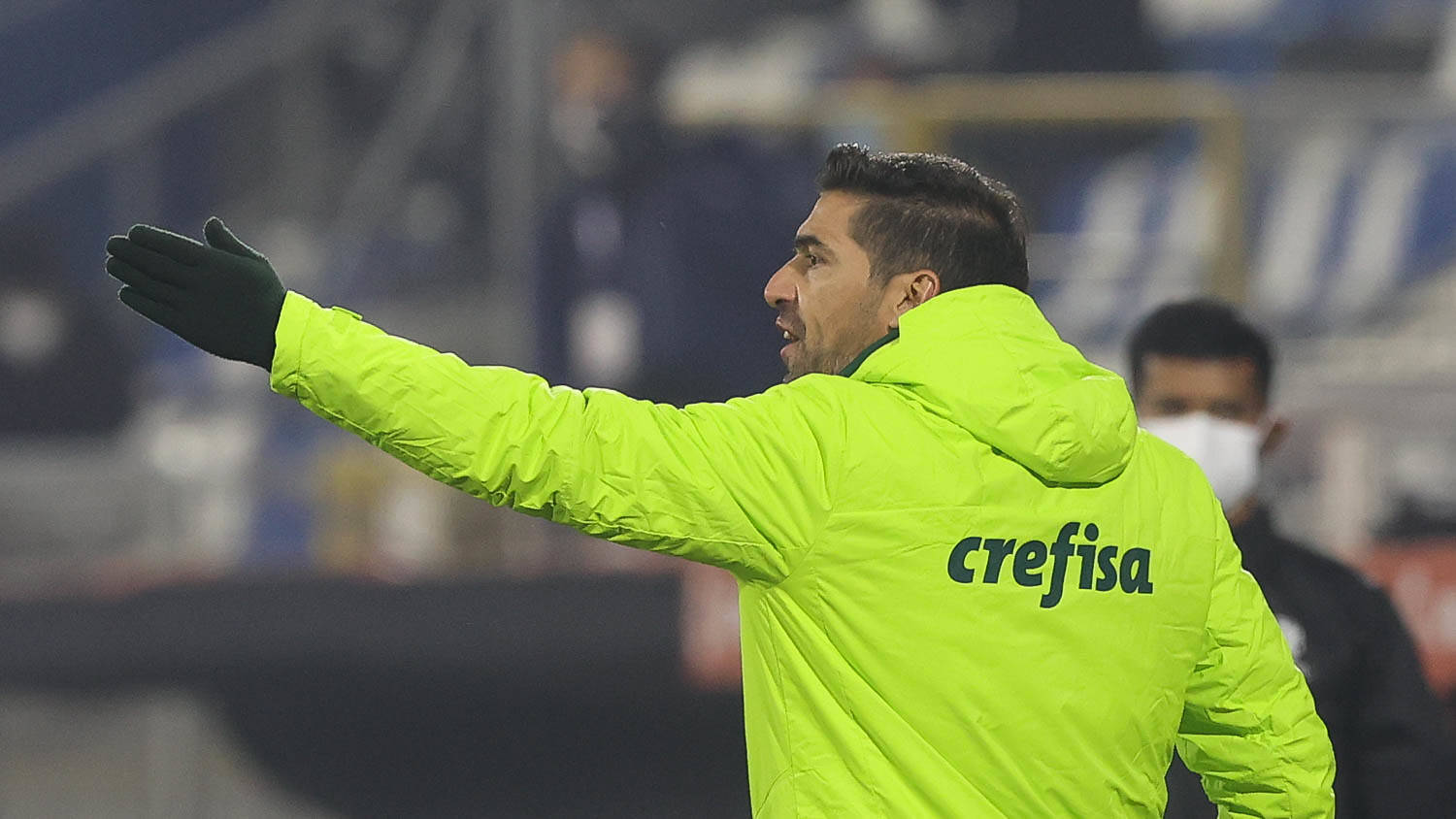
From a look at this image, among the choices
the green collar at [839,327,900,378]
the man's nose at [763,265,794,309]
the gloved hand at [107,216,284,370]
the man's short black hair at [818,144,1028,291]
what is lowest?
the green collar at [839,327,900,378]

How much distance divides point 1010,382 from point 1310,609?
1067 millimetres

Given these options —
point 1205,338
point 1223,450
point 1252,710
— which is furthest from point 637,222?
point 1252,710

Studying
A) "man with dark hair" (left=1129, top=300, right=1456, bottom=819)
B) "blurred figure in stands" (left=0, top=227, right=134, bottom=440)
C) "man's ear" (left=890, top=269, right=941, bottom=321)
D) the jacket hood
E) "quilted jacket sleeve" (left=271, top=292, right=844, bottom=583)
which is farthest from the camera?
"blurred figure in stands" (left=0, top=227, right=134, bottom=440)

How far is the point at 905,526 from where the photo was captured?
1606mm

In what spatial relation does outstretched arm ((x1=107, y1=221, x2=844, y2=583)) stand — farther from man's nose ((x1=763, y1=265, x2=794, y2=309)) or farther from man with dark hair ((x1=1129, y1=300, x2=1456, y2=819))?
man with dark hair ((x1=1129, y1=300, x2=1456, y2=819))

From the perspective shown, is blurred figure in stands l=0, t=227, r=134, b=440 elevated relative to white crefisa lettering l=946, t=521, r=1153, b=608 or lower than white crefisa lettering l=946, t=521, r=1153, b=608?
elevated

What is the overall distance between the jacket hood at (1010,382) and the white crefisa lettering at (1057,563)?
0.20ft

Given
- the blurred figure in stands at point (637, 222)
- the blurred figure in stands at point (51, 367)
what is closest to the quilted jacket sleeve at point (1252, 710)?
the blurred figure in stands at point (637, 222)

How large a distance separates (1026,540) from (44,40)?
3698mm

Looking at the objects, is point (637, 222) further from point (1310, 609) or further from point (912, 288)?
point (912, 288)

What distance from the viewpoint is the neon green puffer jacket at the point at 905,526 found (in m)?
1.52

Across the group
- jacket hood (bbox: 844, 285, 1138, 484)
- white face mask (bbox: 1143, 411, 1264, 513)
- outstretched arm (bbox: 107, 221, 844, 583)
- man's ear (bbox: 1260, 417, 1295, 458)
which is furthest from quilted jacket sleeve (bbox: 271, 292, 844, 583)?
man's ear (bbox: 1260, 417, 1295, 458)

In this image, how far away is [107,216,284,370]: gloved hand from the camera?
59.2 inches

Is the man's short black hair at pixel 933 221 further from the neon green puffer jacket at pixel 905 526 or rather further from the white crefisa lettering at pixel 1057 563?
the white crefisa lettering at pixel 1057 563
